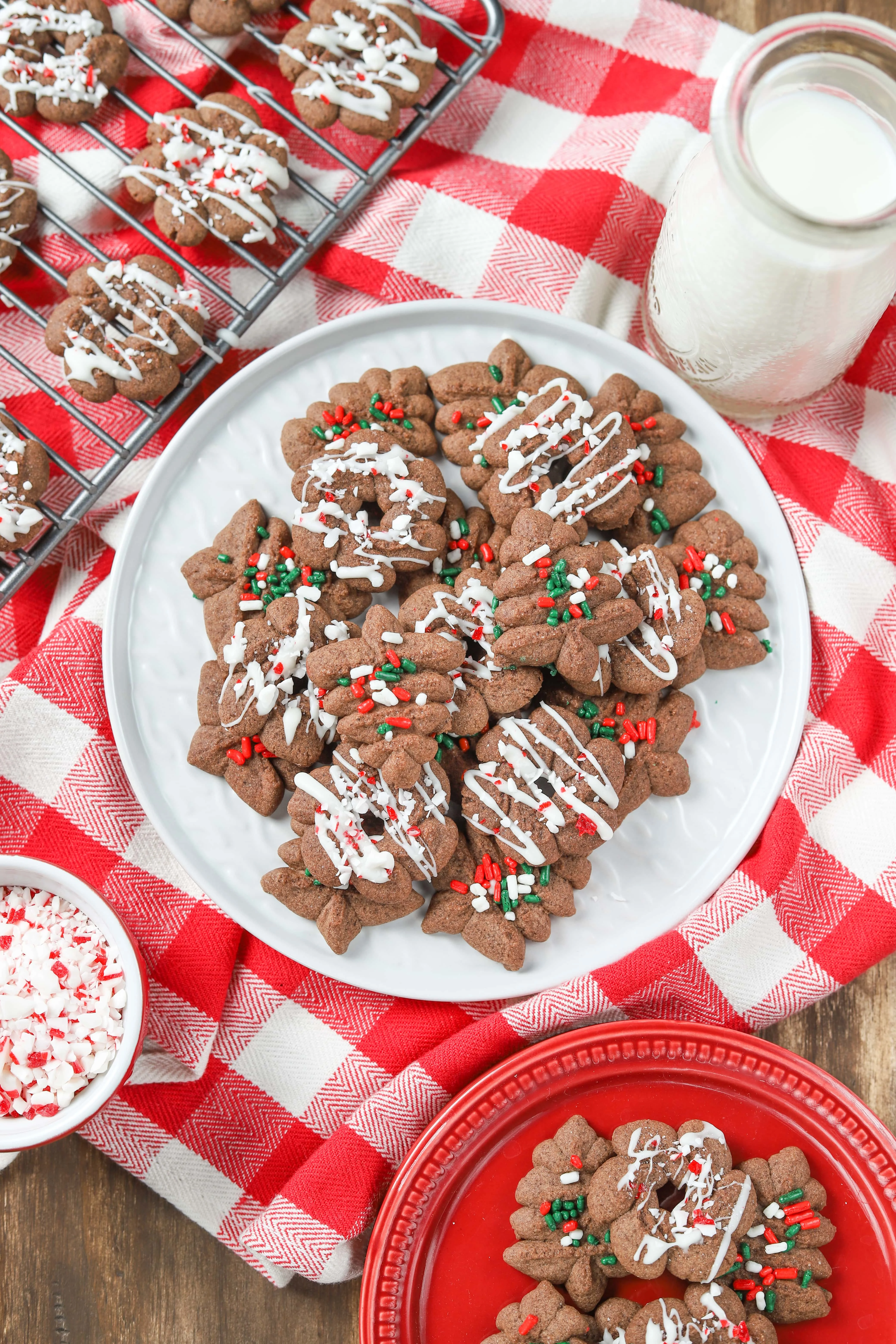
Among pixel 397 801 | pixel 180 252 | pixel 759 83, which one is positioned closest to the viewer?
pixel 759 83

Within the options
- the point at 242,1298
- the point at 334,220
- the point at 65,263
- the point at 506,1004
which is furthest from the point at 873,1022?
the point at 65,263

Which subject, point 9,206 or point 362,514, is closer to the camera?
point 362,514

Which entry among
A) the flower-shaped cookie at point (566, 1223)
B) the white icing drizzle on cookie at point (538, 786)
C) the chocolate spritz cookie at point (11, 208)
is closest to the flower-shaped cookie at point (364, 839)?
the white icing drizzle on cookie at point (538, 786)

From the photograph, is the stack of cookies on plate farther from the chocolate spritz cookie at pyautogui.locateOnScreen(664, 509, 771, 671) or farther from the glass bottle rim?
the glass bottle rim

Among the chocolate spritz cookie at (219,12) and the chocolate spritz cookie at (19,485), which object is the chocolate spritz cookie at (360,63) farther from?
the chocolate spritz cookie at (19,485)

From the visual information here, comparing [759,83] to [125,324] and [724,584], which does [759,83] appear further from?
[125,324]

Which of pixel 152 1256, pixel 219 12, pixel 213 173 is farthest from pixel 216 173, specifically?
pixel 152 1256

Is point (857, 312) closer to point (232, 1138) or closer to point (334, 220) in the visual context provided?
point (334, 220)
